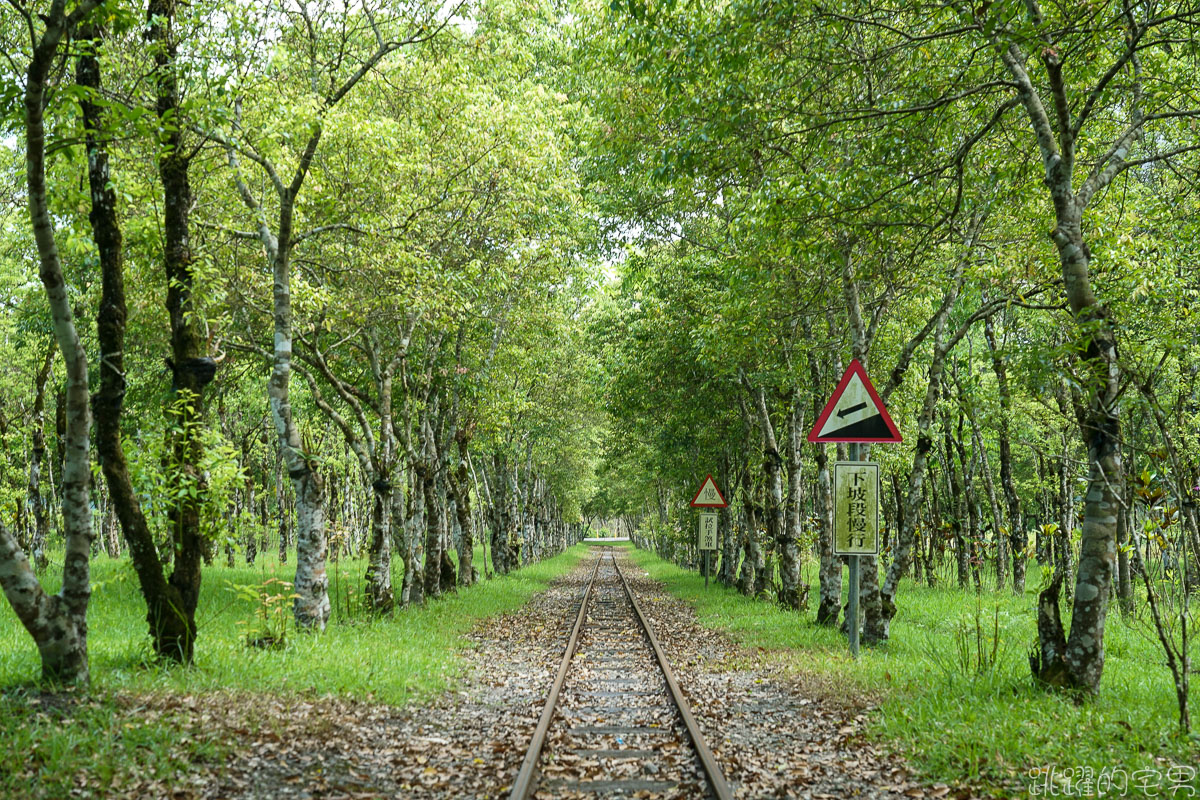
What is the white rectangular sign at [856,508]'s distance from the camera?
9141 mm

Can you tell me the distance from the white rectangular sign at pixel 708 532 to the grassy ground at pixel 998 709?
9079 millimetres

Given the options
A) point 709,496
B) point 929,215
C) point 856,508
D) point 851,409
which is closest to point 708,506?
point 709,496

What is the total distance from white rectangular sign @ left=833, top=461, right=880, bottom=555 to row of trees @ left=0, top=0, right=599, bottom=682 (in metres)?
6.88

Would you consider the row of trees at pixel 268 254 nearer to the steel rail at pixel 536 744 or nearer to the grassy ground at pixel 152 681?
the grassy ground at pixel 152 681

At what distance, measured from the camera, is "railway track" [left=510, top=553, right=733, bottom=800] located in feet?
18.0

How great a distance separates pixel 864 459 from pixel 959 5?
17.0 ft

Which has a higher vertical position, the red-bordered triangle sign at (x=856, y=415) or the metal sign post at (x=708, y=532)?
the red-bordered triangle sign at (x=856, y=415)

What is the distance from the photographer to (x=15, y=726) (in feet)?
17.4

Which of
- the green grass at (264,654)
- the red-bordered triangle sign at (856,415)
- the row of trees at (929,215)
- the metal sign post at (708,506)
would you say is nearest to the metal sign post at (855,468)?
the red-bordered triangle sign at (856,415)

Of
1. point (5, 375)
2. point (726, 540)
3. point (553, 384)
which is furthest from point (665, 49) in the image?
point (5, 375)

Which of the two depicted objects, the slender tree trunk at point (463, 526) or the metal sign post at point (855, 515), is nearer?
the metal sign post at point (855, 515)

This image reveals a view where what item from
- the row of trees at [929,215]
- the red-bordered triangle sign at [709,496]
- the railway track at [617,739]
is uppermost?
the row of trees at [929,215]

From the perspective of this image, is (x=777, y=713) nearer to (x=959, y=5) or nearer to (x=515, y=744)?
(x=515, y=744)

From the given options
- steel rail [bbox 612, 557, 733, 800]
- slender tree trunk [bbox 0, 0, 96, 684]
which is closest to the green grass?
slender tree trunk [bbox 0, 0, 96, 684]
